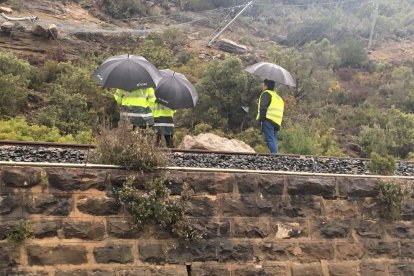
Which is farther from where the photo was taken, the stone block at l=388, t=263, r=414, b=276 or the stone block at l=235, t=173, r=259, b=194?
the stone block at l=388, t=263, r=414, b=276

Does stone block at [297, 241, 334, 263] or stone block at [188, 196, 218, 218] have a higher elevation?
stone block at [188, 196, 218, 218]

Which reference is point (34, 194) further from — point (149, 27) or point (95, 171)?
point (149, 27)

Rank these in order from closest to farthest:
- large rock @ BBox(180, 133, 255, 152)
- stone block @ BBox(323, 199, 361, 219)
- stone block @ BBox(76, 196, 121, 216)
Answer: stone block @ BBox(76, 196, 121, 216) < stone block @ BBox(323, 199, 361, 219) < large rock @ BBox(180, 133, 255, 152)

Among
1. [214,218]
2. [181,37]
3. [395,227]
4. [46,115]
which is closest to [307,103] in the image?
[181,37]

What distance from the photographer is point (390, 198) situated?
7.19 meters

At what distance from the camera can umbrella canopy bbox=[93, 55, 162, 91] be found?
8.47 metres

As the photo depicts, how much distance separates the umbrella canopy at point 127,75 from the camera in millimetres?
8469

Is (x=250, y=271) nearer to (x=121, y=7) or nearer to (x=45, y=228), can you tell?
(x=45, y=228)

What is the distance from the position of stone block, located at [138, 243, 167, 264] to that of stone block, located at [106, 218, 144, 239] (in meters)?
0.16

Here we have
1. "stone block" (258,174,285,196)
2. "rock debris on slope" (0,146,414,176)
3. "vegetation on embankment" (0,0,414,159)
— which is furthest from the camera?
"vegetation on embankment" (0,0,414,159)

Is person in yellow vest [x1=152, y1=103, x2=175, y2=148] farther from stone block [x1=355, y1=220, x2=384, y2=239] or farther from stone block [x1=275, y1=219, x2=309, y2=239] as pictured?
stone block [x1=355, y1=220, x2=384, y2=239]

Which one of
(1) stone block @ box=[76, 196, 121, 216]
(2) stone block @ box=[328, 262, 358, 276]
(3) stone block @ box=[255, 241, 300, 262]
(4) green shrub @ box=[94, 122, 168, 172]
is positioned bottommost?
(2) stone block @ box=[328, 262, 358, 276]

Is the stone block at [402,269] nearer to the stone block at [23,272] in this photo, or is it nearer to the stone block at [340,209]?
the stone block at [340,209]

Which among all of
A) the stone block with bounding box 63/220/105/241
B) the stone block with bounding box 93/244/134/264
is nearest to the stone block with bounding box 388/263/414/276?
the stone block with bounding box 93/244/134/264
